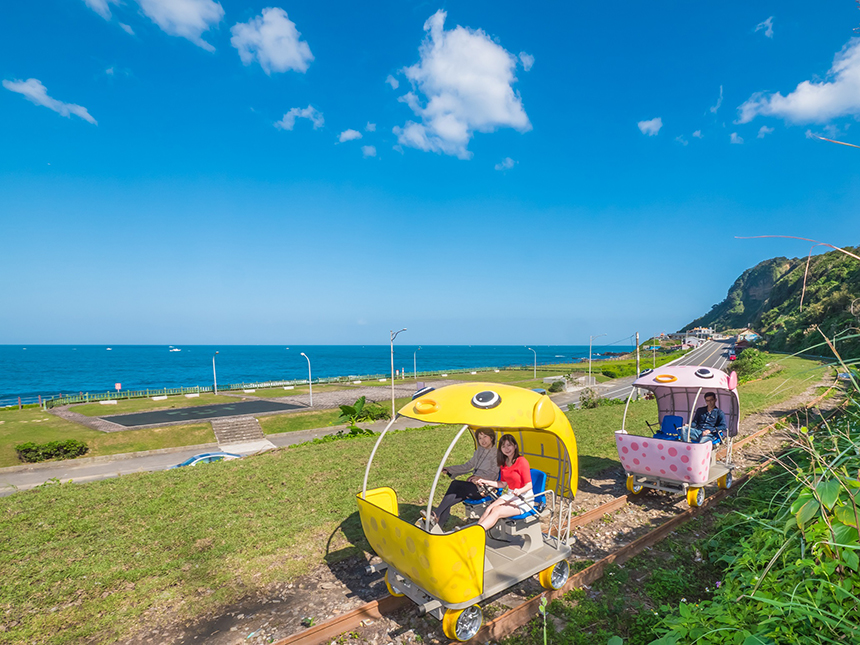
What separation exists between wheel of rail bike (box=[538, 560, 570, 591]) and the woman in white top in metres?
1.31

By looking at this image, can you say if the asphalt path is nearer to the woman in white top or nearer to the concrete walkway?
the concrete walkway

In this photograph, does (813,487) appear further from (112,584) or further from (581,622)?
→ (112,584)

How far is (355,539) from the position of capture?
7730mm

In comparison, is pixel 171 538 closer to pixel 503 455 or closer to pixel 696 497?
pixel 503 455

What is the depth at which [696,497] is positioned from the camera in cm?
871

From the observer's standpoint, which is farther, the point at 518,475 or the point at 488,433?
the point at 488,433

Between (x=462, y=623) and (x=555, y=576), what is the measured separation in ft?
5.71

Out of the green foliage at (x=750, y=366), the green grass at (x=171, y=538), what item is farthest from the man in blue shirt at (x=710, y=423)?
the green foliage at (x=750, y=366)

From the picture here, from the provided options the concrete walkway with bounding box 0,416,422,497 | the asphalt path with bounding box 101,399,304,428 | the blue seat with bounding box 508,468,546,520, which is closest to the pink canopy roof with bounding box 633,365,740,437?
the blue seat with bounding box 508,468,546,520

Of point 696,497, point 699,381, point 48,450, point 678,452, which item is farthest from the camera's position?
point 48,450

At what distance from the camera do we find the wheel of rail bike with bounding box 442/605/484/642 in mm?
4832

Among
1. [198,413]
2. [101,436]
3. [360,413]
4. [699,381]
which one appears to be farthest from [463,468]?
[198,413]

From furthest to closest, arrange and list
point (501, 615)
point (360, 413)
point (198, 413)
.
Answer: point (198, 413) → point (360, 413) → point (501, 615)

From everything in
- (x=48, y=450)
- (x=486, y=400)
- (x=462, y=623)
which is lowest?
(x=48, y=450)
